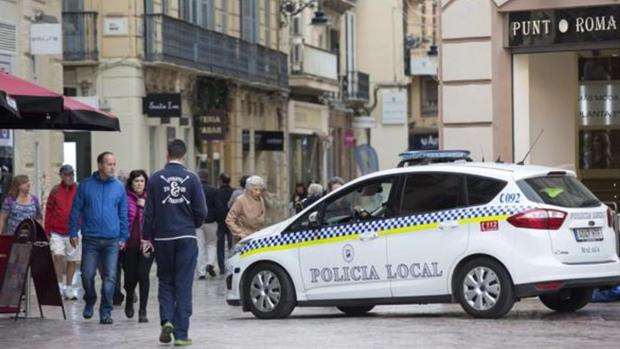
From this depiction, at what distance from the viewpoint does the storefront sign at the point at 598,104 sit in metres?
26.9

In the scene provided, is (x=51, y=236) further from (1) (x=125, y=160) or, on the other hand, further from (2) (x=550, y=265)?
(1) (x=125, y=160)

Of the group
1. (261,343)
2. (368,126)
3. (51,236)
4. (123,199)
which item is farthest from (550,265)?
(368,126)

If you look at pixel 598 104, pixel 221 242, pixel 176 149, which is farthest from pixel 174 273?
pixel 221 242

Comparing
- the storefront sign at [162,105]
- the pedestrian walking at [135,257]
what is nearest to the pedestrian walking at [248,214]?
the pedestrian walking at [135,257]

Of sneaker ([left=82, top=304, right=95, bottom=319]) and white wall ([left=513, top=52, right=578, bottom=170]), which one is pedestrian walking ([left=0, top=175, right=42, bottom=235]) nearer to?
sneaker ([left=82, top=304, right=95, bottom=319])

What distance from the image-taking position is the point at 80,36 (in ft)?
135

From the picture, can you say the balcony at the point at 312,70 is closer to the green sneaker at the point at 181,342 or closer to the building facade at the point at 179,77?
the building facade at the point at 179,77

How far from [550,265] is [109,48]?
81.9 ft

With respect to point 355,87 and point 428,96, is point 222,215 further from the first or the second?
point 428,96

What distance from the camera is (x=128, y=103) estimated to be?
137ft

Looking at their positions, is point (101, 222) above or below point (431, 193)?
below

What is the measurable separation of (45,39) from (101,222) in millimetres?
10407

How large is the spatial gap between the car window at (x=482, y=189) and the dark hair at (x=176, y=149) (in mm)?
3717

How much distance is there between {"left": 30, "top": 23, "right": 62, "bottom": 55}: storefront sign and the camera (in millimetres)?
29250
